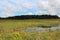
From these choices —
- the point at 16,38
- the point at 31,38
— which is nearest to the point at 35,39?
the point at 31,38

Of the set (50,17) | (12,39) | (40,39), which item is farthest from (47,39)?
(50,17)

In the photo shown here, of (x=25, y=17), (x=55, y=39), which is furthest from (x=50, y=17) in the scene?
(x=55, y=39)

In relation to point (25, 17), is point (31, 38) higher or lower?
higher

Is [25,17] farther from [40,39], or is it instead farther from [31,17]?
[40,39]

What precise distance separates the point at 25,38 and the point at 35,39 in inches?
46.2

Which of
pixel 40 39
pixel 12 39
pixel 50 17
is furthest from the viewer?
pixel 50 17

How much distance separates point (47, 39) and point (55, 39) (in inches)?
45.7

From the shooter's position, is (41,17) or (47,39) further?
(41,17)

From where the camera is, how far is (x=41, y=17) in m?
114

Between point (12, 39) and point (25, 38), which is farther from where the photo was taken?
point (25, 38)

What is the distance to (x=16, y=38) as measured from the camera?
1644 cm

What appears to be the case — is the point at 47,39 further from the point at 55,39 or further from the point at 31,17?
the point at 31,17

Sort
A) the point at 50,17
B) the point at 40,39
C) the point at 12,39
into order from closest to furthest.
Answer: the point at 12,39, the point at 40,39, the point at 50,17

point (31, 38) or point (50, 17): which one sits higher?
point (31, 38)
